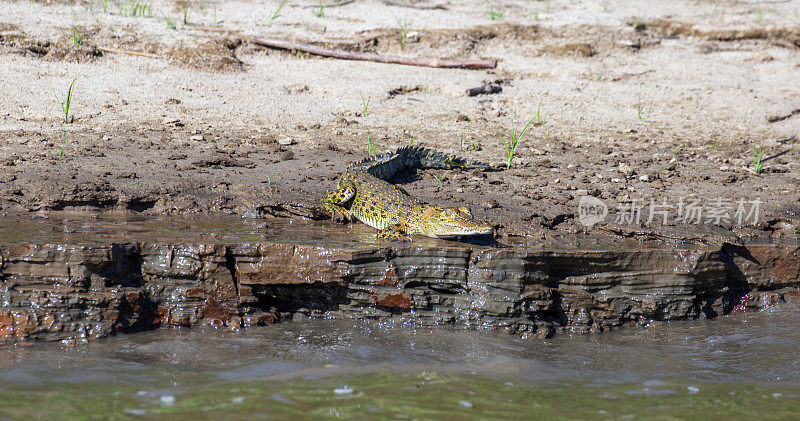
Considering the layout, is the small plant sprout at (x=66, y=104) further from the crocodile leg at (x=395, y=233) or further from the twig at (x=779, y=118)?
the twig at (x=779, y=118)

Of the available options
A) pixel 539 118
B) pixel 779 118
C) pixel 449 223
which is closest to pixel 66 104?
pixel 449 223

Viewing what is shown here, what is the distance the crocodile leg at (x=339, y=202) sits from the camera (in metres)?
5.23

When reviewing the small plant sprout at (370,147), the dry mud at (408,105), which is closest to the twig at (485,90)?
the dry mud at (408,105)

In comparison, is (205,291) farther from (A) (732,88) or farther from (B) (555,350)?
(A) (732,88)

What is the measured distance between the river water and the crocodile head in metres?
0.70

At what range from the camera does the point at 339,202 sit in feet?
17.6

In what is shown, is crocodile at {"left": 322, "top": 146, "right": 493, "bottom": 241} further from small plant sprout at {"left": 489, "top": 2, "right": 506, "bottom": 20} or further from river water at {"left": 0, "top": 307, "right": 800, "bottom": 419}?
small plant sprout at {"left": 489, "top": 2, "right": 506, "bottom": 20}

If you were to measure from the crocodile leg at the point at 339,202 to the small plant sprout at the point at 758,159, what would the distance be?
414 cm

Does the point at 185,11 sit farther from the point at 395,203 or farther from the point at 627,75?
the point at 627,75

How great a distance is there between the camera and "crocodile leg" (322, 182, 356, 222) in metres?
5.23

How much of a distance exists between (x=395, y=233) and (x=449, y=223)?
1.52 feet

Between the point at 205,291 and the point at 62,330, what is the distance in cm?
82

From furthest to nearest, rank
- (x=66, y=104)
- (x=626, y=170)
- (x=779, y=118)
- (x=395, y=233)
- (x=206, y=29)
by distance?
(x=206, y=29) < (x=779, y=118) < (x=66, y=104) < (x=626, y=170) < (x=395, y=233)

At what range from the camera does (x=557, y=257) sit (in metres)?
4.16
